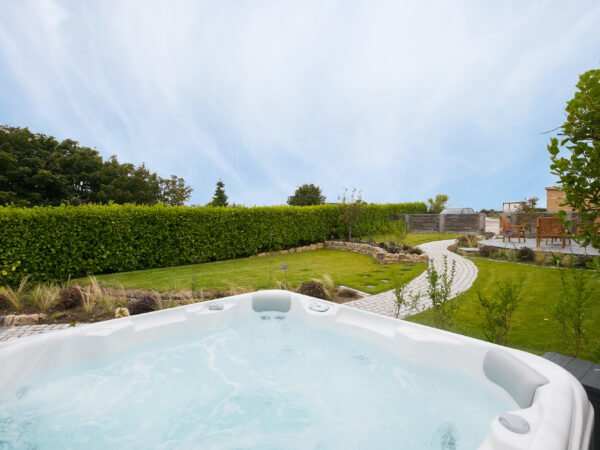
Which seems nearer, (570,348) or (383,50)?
(570,348)

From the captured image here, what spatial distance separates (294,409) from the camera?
9.25 ft

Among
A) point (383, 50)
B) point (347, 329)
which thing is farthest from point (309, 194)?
point (347, 329)

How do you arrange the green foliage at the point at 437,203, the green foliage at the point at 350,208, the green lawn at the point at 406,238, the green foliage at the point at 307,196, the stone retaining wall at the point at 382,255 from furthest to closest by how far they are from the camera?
the green foliage at the point at 307,196 < the green foliage at the point at 437,203 < the green foliage at the point at 350,208 < the green lawn at the point at 406,238 < the stone retaining wall at the point at 382,255

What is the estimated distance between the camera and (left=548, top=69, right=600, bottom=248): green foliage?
2115mm

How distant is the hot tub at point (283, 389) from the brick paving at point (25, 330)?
5.57 ft

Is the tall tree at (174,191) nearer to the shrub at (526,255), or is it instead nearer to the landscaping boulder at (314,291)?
Result: the landscaping boulder at (314,291)

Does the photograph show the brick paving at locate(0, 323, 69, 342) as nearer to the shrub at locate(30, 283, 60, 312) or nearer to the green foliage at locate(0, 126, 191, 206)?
the shrub at locate(30, 283, 60, 312)

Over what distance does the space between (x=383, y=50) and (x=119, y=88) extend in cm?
1006

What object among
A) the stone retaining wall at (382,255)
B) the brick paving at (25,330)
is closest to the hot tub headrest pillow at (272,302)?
the brick paving at (25,330)

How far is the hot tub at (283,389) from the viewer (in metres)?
2.31

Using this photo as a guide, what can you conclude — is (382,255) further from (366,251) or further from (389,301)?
(389,301)

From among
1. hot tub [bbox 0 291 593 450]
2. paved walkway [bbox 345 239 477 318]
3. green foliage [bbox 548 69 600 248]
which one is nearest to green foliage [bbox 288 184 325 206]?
paved walkway [bbox 345 239 477 318]

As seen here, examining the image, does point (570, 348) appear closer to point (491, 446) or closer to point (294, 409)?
point (491, 446)

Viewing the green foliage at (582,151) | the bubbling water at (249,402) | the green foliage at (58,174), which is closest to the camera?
the green foliage at (582,151)
